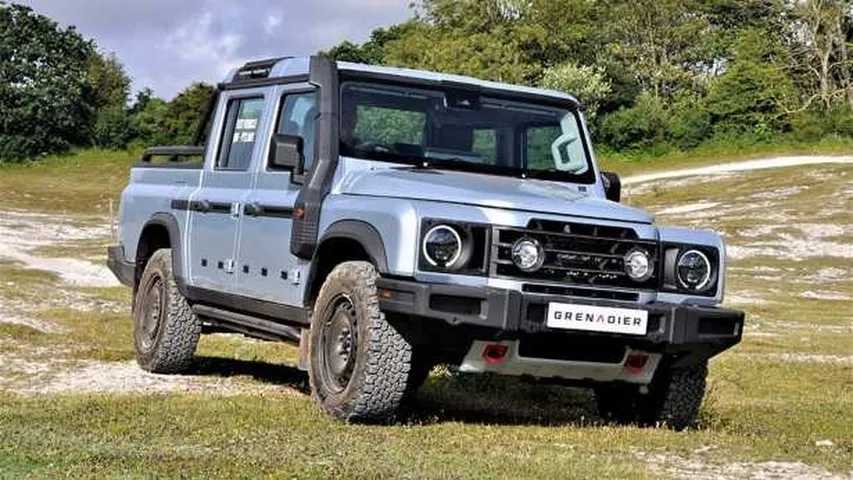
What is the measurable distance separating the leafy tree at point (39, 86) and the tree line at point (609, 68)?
8 cm

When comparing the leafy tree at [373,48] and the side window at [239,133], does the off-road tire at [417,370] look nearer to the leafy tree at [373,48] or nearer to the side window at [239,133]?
the side window at [239,133]

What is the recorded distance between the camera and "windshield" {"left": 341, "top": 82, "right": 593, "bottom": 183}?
10.7 meters

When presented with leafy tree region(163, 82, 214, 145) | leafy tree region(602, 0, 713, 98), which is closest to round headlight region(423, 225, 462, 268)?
leafy tree region(163, 82, 214, 145)

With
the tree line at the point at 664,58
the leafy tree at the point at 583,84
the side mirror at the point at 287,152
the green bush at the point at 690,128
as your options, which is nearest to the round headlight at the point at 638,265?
the side mirror at the point at 287,152

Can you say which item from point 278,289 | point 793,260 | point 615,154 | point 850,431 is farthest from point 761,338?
point 615,154

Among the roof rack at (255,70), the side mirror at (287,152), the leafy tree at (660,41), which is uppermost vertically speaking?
the leafy tree at (660,41)

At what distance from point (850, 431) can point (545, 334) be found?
3398 mm

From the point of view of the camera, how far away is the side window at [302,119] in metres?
10.9

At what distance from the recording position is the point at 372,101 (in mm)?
10844

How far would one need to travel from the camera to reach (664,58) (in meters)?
80.8

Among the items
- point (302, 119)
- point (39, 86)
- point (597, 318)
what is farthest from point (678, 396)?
point (39, 86)

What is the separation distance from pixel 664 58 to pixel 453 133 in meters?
71.5

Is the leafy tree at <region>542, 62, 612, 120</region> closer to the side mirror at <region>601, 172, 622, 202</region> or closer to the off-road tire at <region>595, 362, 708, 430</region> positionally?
the side mirror at <region>601, 172, 622, 202</region>

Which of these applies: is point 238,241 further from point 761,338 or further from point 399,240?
point 761,338
